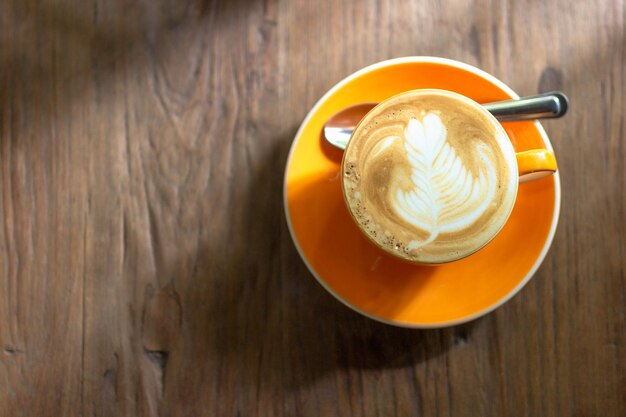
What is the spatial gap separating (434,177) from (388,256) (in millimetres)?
145

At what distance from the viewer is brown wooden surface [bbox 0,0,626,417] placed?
0.88 meters

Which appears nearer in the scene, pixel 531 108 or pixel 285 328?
pixel 531 108

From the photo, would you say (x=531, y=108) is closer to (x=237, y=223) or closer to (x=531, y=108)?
(x=531, y=108)

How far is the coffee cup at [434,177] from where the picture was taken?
0.69m

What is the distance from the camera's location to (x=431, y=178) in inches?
27.2

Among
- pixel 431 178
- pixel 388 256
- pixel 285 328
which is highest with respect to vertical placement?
pixel 431 178

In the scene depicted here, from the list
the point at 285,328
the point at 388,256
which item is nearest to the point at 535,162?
the point at 388,256

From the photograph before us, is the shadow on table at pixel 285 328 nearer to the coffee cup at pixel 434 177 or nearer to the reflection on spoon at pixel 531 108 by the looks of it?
the coffee cup at pixel 434 177

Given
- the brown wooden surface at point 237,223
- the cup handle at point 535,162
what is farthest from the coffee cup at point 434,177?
the brown wooden surface at point 237,223

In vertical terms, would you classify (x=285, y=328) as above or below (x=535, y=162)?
below

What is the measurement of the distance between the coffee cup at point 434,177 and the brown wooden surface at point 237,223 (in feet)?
0.76

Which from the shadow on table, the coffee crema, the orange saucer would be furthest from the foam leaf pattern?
the shadow on table

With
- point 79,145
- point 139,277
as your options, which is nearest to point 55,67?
point 79,145

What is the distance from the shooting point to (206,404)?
89cm
